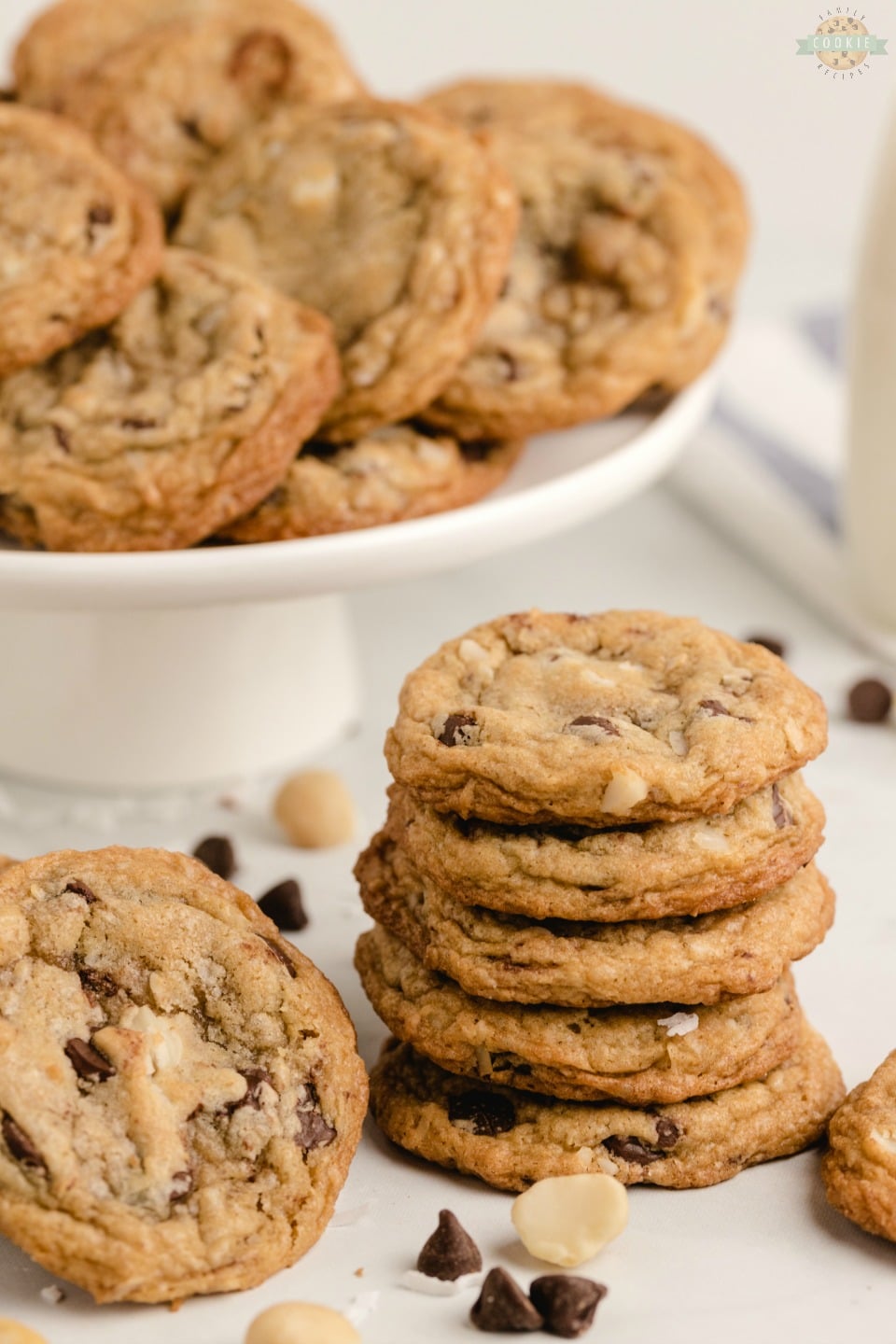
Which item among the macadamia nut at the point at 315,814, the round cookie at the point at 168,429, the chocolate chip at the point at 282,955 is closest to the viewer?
the chocolate chip at the point at 282,955

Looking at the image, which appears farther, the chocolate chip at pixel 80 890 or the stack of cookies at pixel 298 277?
the stack of cookies at pixel 298 277

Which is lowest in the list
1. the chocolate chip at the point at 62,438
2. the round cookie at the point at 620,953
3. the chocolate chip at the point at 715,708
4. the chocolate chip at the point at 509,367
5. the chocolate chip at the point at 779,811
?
the chocolate chip at the point at 62,438

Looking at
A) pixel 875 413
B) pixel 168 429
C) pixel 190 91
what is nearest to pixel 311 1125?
pixel 168 429

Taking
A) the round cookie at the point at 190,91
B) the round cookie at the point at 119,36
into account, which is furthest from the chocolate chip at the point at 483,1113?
the round cookie at the point at 119,36

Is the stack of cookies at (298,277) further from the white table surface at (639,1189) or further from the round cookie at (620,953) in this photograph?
the round cookie at (620,953)

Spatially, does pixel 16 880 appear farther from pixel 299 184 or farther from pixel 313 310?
pixel 299 184
